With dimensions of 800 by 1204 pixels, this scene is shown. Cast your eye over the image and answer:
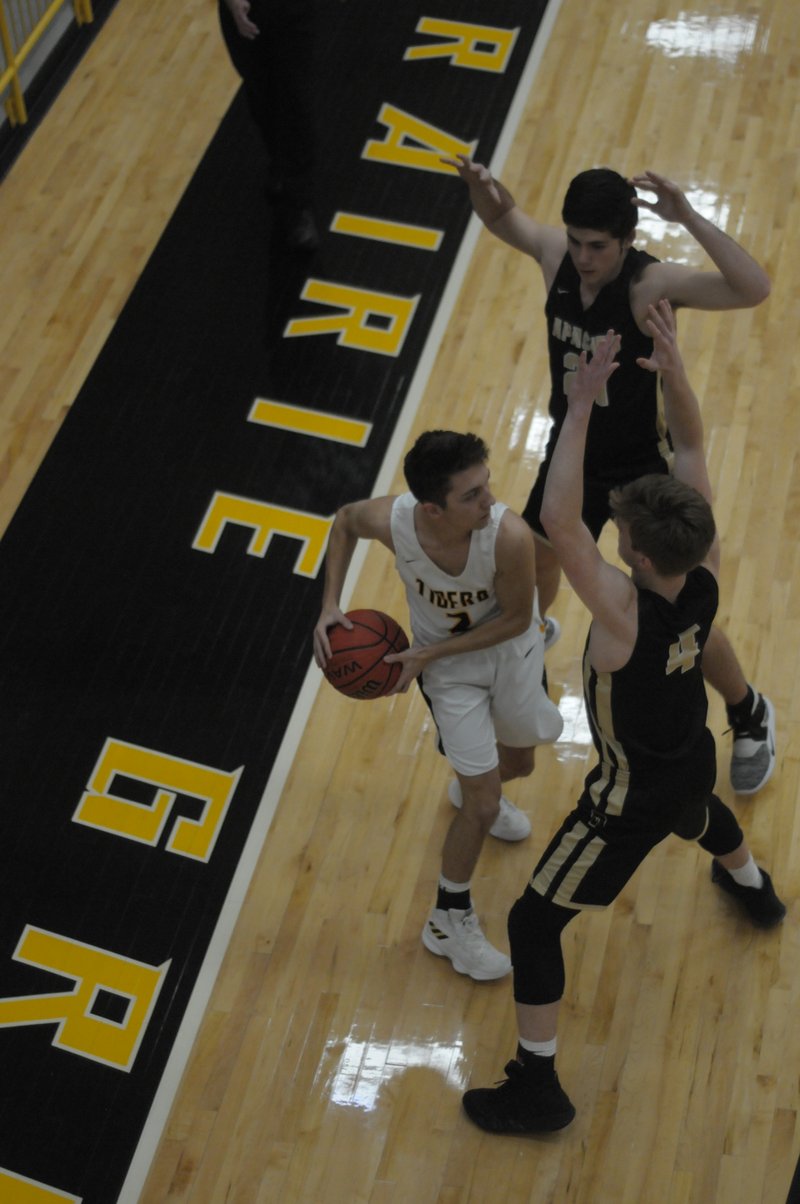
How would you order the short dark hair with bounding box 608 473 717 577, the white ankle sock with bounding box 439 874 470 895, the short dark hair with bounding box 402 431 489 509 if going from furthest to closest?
the white ankle sock with bounding box 439 874 470 895, the short dark hair with bounding box 402 431 489 509, the short dark hair with bounding box 608 473 717 577

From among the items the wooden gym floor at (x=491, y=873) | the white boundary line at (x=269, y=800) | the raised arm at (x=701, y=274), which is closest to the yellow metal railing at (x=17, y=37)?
the wooden gym floor at (x=491, y=873)

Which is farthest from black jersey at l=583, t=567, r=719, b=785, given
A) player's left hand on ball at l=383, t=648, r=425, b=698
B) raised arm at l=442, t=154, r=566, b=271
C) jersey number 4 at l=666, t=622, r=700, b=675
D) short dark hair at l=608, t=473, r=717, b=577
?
raised arm at l=442, t=154, r=566, b=271

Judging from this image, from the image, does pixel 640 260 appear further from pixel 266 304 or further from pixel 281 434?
pixel 266 304

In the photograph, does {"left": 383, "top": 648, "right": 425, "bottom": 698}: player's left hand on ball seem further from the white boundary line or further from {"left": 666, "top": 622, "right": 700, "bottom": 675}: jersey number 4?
the white boundary line

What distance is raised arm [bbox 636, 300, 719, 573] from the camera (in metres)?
3.48

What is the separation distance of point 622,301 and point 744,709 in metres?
1.26

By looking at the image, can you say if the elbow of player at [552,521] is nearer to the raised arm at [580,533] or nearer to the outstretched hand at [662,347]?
the raised arm at [580,533]

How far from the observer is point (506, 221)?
4.14m

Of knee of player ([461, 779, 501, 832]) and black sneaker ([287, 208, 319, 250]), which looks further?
black sneaker ([287, 208, 319, 250])

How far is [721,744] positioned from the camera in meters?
4.52

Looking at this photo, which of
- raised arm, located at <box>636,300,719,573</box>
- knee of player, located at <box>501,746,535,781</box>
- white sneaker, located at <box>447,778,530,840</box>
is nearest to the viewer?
raised arm, located at <box>636,300,719,573</box>

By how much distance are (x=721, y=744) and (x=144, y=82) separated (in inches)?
163

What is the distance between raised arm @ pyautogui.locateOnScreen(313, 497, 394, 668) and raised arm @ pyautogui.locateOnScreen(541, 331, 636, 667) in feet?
2.05

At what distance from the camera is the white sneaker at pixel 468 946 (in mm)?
4035
